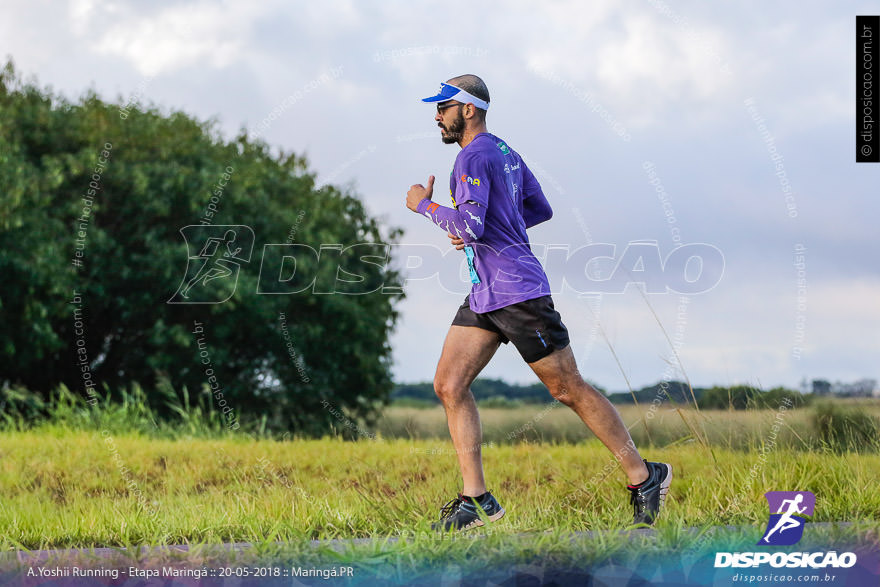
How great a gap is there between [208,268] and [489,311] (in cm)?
1044

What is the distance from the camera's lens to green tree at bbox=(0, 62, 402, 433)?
13.3 meters

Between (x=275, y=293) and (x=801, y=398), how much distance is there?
394 inches

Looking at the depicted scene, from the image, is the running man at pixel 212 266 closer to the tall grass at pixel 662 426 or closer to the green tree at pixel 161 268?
the green tree at pixel 161 268

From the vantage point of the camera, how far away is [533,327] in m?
4.22

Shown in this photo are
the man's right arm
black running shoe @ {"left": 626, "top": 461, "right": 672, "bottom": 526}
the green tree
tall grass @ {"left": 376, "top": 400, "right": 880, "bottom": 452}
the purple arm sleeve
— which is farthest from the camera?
the green tree

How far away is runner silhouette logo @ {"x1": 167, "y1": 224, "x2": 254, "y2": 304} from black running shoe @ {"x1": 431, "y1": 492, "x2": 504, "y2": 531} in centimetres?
981

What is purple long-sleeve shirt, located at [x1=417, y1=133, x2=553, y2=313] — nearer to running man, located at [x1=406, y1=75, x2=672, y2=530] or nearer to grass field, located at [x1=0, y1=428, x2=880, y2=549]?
running man, located at [x1=406, y1=75, x2=672, y2=530]

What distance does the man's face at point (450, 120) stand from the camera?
14.3ft

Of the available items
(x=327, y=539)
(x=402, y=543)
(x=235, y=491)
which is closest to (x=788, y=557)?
Result: (x=402, y=543)

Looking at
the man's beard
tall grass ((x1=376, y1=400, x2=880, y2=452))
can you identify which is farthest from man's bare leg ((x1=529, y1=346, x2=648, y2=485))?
the man's beard

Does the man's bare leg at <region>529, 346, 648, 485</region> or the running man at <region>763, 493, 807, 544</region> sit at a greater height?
the man's bare leg at <region>529, 346, 648, 485</region>

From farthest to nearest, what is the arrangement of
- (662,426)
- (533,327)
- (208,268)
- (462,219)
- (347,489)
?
(208,268)
(662,426)
(347,489)
(533,327)
(462,219)

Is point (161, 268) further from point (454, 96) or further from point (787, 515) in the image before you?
point (787, 515)

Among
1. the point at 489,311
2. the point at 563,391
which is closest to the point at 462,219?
the point at 489,311
